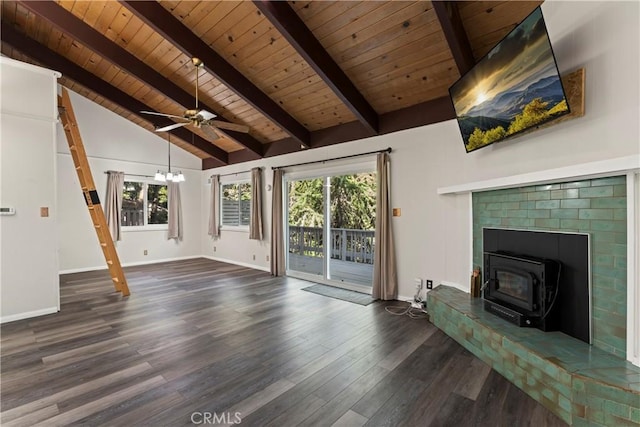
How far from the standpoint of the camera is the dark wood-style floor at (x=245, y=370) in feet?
6.26

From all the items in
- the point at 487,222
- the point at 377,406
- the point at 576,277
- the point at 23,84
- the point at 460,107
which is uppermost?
the point at 23,84

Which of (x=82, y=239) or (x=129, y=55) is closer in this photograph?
(x=129, y=55)

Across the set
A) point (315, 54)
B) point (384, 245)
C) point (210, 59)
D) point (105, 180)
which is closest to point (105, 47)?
point (210, 59)

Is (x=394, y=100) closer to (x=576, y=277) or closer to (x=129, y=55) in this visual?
(x=576, y=277)

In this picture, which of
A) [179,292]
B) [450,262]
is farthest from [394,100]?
[179,292]

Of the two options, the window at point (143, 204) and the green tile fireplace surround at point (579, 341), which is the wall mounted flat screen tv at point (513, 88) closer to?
the green tile fireplace surround at point (579, 341)

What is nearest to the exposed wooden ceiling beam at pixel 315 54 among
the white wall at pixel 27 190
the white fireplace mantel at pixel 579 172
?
the white fireplace mantel at pixel 579 172

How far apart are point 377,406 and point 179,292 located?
386cm

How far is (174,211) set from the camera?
761 centimetres

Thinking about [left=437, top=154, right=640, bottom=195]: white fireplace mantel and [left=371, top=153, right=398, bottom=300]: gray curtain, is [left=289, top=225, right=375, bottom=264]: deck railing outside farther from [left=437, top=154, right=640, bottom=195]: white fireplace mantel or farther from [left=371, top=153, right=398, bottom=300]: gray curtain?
[left=437, top=154, right=640, bottom=195]: white fireplace mantel

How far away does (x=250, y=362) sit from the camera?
8.41 ft

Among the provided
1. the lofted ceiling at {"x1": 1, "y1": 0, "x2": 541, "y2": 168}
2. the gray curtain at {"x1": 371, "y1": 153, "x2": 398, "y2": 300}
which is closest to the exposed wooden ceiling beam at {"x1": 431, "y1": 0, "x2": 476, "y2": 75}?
the lofted ceiling at {"x1": 1, "y1": 0, "x2": 541, "y2": 168}

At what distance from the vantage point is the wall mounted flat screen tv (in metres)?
2.12

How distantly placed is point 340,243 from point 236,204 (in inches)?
119
